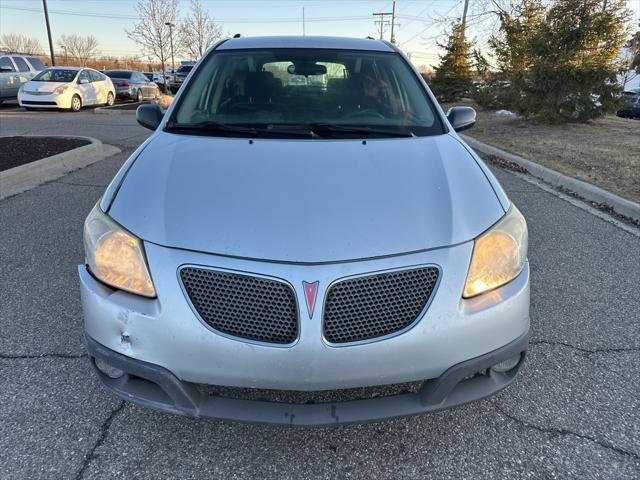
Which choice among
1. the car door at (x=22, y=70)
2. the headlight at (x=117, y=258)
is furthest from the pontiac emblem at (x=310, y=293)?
the car door at (x=22, y=70)

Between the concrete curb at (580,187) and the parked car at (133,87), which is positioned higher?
the parked car at (133,87)

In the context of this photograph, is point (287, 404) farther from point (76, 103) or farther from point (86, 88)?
point (86, 88)

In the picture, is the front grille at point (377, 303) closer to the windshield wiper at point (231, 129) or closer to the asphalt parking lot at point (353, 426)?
the asphalt parking lot at point (353, 426)

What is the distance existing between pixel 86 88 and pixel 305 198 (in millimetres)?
17533

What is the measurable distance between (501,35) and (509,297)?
658 inches

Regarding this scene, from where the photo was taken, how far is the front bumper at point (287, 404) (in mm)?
1715

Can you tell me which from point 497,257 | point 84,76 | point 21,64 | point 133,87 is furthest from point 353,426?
point 133,87

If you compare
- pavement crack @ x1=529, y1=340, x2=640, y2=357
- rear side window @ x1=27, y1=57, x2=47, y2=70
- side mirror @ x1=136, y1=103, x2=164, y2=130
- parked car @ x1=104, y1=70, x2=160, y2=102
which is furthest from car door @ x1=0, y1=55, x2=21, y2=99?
pavement crack @ x1=529, y1=340, x2=640, y2=357

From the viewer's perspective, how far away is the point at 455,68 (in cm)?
2428

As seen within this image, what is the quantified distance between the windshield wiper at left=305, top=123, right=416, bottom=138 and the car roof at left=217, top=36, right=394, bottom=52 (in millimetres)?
981

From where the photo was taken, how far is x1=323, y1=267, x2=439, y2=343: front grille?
1712mm

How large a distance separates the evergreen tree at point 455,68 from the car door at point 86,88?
1631 cm

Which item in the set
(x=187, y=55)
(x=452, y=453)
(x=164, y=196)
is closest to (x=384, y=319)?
(x=452, y=453)

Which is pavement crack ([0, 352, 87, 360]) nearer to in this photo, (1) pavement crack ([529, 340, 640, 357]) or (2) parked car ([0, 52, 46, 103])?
→ (1) pavement crack ([529, 340, 640, 357])
